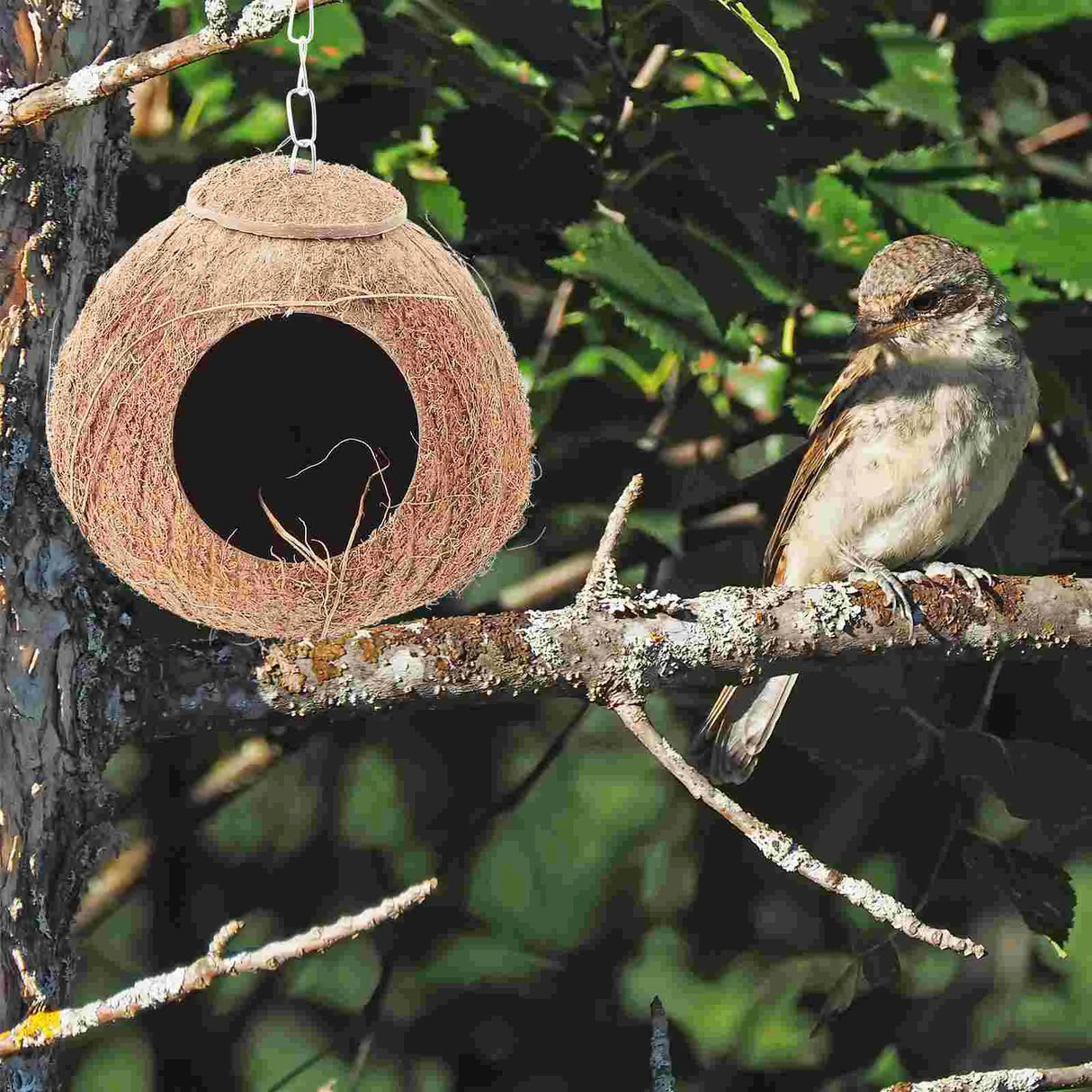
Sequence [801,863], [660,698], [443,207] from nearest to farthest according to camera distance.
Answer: [801,863]
[443,207]
[660,698]

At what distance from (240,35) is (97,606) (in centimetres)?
81

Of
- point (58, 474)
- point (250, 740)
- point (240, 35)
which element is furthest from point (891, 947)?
point (240, 35)

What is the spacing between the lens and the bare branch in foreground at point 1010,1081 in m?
1.99

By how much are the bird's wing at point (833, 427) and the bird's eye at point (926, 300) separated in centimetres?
9

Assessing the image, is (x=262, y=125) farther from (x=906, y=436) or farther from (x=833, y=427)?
(x=906, y=436)

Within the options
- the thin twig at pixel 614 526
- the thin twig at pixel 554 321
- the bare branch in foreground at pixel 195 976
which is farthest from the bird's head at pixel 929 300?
the bare branch in foreground at pixel 195 976

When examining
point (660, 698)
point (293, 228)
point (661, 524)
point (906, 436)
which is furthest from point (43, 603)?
point (660, 698)

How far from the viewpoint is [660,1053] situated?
2070 mm

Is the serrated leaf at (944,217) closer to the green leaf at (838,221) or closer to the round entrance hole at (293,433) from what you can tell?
the green leaf at (838,221)

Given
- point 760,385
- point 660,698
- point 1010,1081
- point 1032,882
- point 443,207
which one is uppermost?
point 443,207

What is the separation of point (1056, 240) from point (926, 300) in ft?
0.84

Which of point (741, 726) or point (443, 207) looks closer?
point (443, 207)

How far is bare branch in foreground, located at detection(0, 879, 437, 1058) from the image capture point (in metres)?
1.44

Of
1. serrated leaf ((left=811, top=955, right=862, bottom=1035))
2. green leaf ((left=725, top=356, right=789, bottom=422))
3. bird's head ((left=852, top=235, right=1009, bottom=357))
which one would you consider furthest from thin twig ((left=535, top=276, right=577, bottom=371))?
serrated leaf ((left=811, top=955, right=862, bottom=1035))
